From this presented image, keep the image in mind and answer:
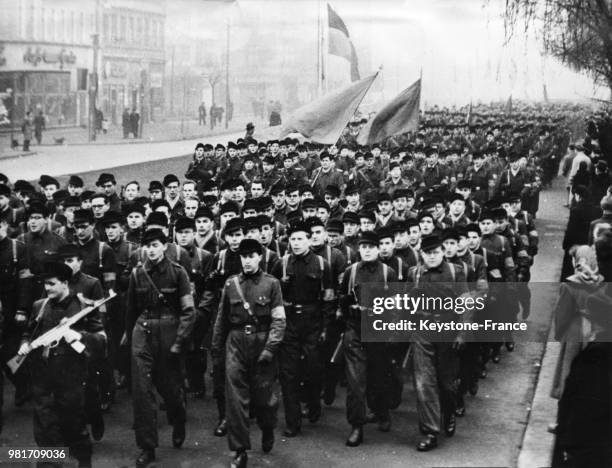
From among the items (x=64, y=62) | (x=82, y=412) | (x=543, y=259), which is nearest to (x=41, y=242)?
(x=82, y=412)

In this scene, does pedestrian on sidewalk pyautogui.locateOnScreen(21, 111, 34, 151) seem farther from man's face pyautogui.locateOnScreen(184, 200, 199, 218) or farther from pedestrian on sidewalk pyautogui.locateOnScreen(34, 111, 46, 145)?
man's face pyautogui.locateOnScreen(184, 200, 199, 218)

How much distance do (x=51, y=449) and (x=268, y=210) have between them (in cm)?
532

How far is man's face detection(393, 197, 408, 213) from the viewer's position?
11656 mm

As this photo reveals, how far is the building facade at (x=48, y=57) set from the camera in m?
27.5

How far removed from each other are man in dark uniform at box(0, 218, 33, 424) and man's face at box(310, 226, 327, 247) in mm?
2711

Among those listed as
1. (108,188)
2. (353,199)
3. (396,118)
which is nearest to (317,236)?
(353,199)

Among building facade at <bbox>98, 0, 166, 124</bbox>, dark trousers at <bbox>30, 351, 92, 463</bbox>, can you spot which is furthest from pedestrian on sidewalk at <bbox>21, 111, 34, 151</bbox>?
dark trousers at <bbox>30, 351, 92, 463</bbox>

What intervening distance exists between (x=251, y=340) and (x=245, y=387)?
0.37 m

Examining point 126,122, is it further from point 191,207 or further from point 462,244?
point 462,244

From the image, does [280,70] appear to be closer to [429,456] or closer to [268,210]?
[268,210]

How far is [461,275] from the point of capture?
7.83 meters

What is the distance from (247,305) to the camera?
7.12m

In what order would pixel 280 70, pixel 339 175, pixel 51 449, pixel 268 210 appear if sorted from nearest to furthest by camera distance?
1. pixel 51 449
2. pixel 268 210
3. pixel 339 175
4. pixel 280 70

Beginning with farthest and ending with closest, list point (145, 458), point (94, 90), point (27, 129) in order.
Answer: point (94, 90) < point (27, 129) < point (145, 458)
